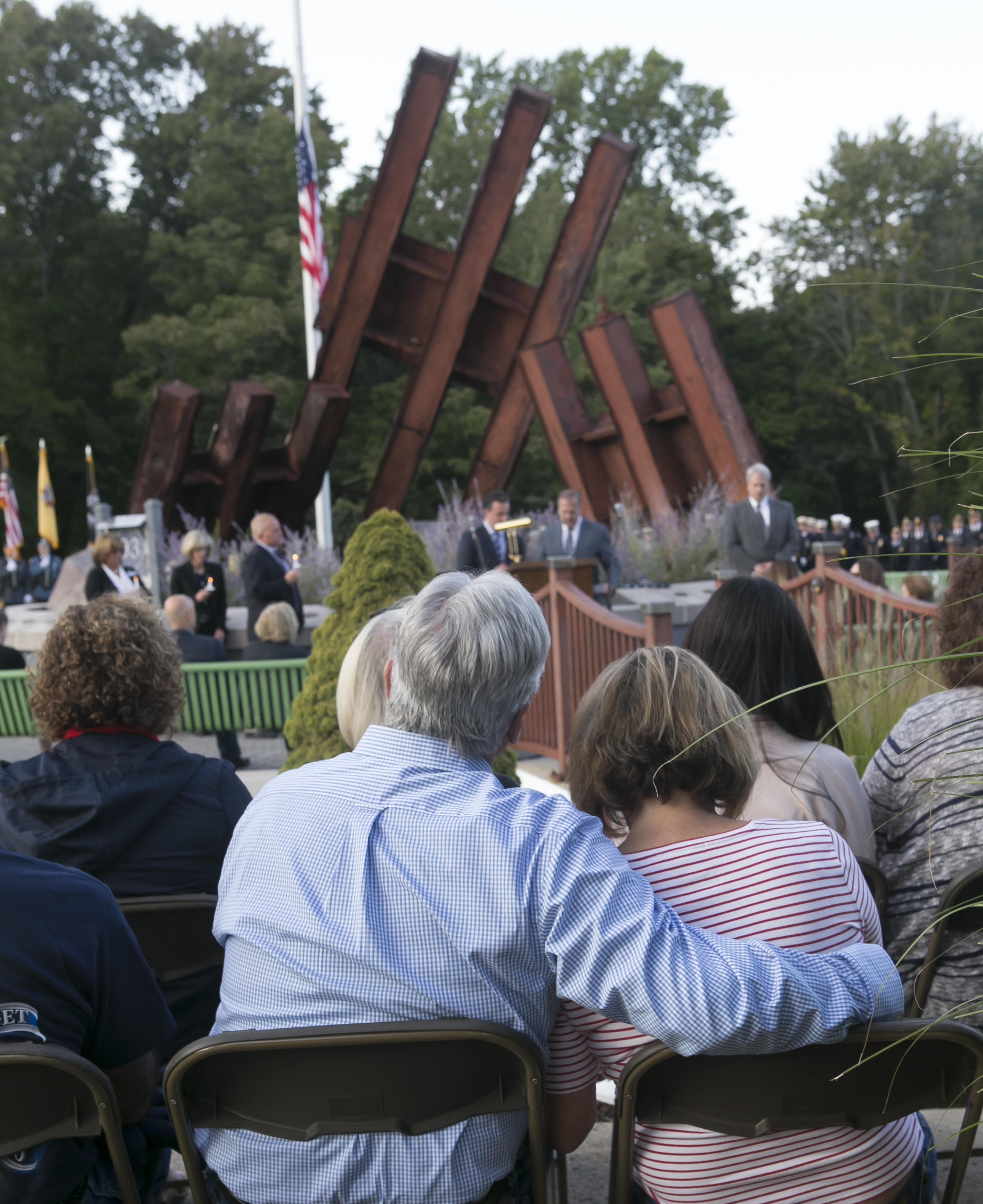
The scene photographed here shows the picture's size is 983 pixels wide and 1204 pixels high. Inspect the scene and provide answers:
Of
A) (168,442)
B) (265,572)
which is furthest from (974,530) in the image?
(265,572)

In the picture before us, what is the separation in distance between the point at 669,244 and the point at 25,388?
20.6 m

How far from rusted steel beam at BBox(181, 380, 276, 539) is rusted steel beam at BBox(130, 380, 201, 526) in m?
0.29

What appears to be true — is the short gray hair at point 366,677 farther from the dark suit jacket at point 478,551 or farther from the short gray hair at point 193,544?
the dark suit jacket at point 478,551

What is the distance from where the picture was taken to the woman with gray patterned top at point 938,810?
88.1 inches

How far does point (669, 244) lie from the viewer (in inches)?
1411

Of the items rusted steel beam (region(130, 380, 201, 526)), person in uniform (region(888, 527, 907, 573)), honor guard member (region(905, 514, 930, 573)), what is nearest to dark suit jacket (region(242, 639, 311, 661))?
rusted steel beam (region(130, 380, 201, 526))

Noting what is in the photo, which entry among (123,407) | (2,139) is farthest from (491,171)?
(2,139)

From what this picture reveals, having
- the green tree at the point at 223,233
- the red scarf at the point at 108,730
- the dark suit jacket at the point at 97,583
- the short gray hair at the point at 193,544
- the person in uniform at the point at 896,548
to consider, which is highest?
the green tree at the point at 223,233

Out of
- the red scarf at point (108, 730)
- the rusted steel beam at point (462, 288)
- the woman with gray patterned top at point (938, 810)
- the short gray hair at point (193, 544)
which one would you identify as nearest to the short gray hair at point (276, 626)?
the short gray hair at point (193, 544)

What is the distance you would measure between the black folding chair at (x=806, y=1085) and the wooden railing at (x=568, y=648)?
386cm

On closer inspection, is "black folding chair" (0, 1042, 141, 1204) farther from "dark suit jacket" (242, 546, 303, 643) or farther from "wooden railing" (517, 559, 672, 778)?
"dark suit jacket" (242, 546, 303, 643)

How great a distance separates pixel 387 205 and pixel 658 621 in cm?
916

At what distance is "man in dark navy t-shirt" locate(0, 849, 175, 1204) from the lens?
1520mm

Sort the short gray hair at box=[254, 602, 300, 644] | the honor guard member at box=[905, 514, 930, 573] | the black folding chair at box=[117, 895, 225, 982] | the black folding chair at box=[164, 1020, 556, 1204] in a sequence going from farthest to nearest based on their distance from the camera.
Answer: the honor guard member at box=[905, 514, 930, 573] < the short gray hair at box=[254, 602, 300, 644] < the black folding chair at box=[117, 895, 225, 982] < the black folding chair at box=[164, 1020, 556, 1204]
